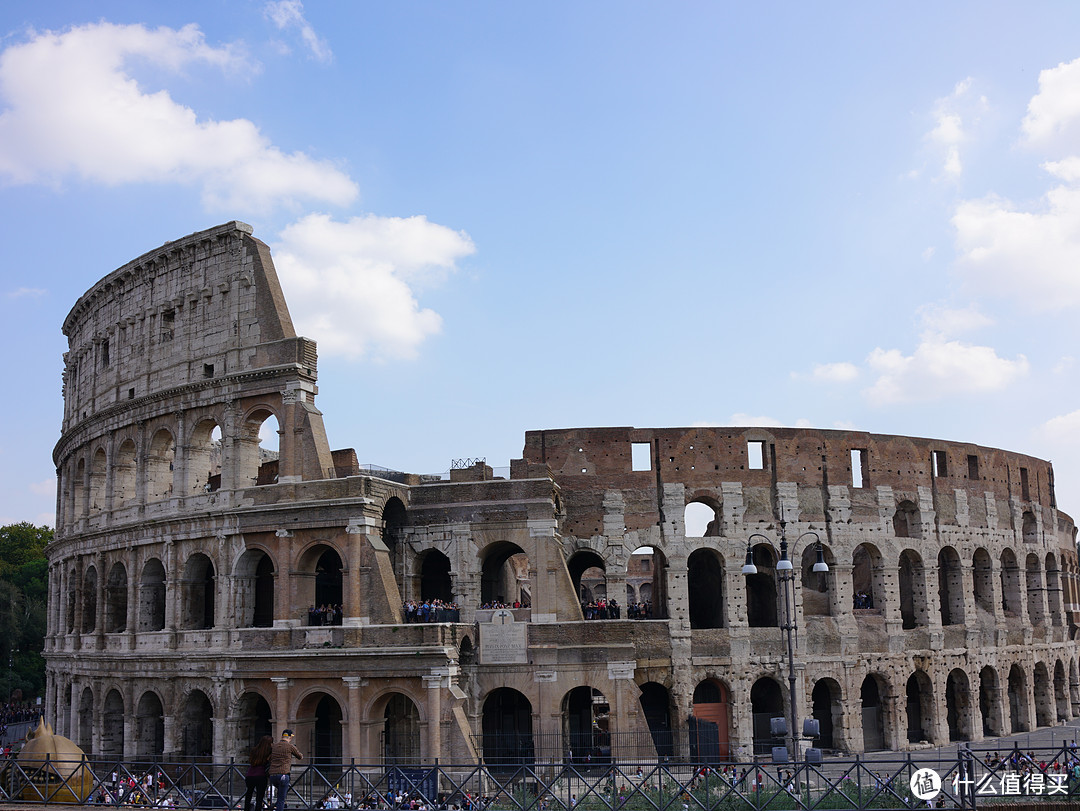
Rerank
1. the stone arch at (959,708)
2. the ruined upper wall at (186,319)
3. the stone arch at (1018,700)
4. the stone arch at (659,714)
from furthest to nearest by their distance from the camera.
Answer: the stone arch at (1018,700) → the stone arch at (959,708) → the ruined upper wall at (186,319) → the stone arch at (659,714)

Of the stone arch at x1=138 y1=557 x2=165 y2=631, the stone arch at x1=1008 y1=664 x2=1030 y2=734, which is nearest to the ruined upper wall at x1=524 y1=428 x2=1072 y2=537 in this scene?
the stone arch at x1=1008 y1=664 x2=1030 y2=734

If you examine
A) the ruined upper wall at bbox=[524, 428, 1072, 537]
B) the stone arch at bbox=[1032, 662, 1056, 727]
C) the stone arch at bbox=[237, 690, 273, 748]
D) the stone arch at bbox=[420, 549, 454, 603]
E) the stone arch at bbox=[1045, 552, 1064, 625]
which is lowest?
the stone arch at bbox=[1032, 662, 1056, 727]

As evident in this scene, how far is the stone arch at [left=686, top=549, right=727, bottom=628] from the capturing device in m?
33.6

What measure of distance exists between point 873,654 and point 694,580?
22.3 feet

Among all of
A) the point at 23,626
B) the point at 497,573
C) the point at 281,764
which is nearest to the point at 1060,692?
the point at 497,573

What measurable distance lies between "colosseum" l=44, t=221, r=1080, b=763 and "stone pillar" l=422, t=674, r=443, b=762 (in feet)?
0.21

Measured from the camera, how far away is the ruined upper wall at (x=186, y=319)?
29828 mm

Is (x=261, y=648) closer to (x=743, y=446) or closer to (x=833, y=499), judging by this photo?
(x=743, y=446)

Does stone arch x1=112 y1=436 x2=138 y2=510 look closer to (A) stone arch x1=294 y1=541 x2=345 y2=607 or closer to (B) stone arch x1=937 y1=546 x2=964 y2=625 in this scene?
(A) stone arch x1=294 y1=541 x2=345 y2=607

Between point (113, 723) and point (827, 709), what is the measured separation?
77.0ft

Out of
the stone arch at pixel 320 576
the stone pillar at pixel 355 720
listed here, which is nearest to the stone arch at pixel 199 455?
the stone arch at pixel 320 576

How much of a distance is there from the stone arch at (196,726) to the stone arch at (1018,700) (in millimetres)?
27766

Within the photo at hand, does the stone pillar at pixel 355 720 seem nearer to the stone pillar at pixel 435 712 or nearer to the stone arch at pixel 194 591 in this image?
the stone pillar at pixel 435 712

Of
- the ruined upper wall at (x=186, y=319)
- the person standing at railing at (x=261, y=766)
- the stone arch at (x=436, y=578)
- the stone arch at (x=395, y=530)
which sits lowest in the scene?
the person standing at railing at (x=261, y=766)
